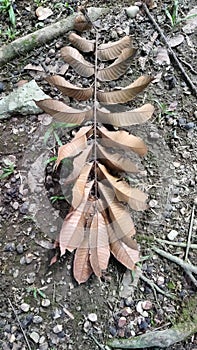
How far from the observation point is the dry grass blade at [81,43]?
2.31 metres

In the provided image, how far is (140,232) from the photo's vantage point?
6.48 ft

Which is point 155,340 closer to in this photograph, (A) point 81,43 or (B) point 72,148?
(B) point 72,148

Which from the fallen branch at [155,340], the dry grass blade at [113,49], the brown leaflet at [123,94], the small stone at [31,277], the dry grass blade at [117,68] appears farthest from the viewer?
the dry grass blade at [113,49]

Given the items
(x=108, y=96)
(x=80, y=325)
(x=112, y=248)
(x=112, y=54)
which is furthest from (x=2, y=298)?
(x=112, y=54)

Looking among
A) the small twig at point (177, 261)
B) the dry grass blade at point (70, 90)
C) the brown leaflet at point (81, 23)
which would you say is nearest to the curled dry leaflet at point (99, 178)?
the dry grass blade at point (70, 90)

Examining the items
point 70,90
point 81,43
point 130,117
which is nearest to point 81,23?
point 81,43

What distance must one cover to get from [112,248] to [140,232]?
15cm

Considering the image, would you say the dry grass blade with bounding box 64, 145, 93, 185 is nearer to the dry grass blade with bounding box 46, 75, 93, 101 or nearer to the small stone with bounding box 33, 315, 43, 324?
the dry grass blade with bounding box 46, 75, 93, 101

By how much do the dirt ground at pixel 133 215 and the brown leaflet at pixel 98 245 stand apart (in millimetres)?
75

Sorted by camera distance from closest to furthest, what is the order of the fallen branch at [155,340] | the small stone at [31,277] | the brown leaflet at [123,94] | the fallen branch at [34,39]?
the fallen branch at [155,340]
the small stone at [31,277]
the brown leaflet at [123,94]
the fallen branch at [34,39]

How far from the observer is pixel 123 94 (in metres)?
2.04

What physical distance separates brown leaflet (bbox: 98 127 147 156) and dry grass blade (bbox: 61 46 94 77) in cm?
33

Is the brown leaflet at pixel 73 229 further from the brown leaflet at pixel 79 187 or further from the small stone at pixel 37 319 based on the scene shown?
the small stone at pixel 37 319

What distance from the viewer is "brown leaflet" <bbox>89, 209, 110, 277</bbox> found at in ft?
5.98
